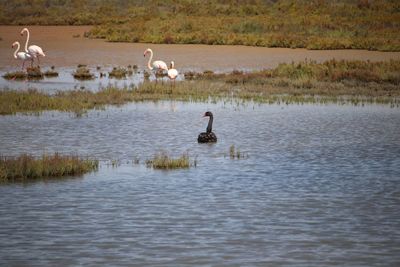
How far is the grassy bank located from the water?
2.62m

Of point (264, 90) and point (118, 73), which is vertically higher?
point (118, 73)

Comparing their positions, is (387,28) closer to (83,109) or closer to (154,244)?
(83,109)

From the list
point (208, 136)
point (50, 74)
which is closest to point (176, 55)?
point (50, 74)

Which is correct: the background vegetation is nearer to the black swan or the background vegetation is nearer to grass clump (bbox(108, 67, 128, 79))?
grass clump (bbox(108, 67, 128, 79))

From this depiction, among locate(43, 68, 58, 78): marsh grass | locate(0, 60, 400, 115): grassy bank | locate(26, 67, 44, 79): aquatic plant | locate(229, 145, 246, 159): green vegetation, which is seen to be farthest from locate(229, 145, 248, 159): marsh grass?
locate(43, 68, 58, 78): marsh grass

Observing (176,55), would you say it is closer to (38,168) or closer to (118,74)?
(118,74)

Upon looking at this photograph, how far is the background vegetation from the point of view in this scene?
5800 centimetres

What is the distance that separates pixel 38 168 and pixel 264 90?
17452 millimetres

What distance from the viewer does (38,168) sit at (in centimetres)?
1678

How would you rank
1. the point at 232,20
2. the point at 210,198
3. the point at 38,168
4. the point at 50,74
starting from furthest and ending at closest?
the point at 232,20
the point at 50,74
the point at 38,168
the point at 210,198

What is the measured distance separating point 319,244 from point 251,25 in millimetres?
53864

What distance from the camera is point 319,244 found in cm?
1223

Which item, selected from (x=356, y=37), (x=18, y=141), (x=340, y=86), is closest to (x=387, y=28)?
(x=356, y=37)

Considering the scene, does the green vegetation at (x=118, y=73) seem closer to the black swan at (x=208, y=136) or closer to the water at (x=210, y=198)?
the water at (x=210, y=198)
